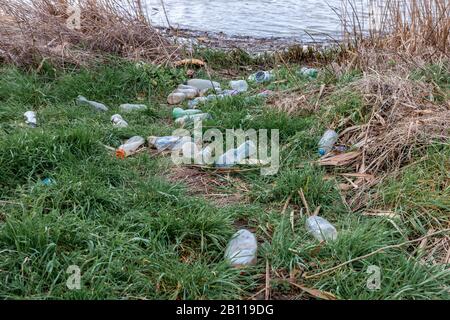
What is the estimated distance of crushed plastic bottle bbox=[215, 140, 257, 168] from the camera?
9.58ft

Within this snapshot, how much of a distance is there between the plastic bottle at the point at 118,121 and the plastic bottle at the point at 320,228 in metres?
1.70

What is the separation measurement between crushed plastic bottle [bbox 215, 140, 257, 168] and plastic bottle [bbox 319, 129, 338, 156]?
1.36ft

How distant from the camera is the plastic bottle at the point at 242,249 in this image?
6.61 feet

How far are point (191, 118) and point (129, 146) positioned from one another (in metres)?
0.64

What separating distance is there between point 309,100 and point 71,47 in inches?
99.1

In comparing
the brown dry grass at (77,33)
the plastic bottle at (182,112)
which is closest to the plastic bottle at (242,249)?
the plastic bottle at (182,112)

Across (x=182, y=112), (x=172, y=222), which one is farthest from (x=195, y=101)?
(x=172, y=222)

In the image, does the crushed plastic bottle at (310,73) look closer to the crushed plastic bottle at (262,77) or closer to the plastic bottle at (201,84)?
the crushed plastic bottle at (262,77)

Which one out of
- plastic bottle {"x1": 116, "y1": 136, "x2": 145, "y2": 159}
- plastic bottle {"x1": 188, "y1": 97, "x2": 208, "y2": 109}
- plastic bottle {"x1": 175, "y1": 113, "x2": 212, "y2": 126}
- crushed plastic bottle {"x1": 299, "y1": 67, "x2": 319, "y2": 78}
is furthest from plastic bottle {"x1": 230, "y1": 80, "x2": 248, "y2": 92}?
plastic bottle {"x1": 116, "y1": 136, "x2": 145, "y2": 159}

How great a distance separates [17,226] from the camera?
1990mm

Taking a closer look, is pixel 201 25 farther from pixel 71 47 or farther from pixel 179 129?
pixel 179 129

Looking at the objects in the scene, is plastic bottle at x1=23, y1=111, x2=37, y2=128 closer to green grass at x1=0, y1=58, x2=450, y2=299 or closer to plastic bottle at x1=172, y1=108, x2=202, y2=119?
green grass at x1=0, y1=58, x2=450, y2=299

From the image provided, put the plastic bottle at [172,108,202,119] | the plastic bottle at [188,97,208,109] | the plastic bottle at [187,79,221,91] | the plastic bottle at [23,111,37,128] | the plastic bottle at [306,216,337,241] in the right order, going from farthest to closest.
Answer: the plastic bottle at [187,79,221,91], the plastic bottle at [188,97,208,109], the plastic bottle at [172,108,202,119], the plastic bottle at [23,111,37,128], the plastic bottle at [306,216,337,241]
